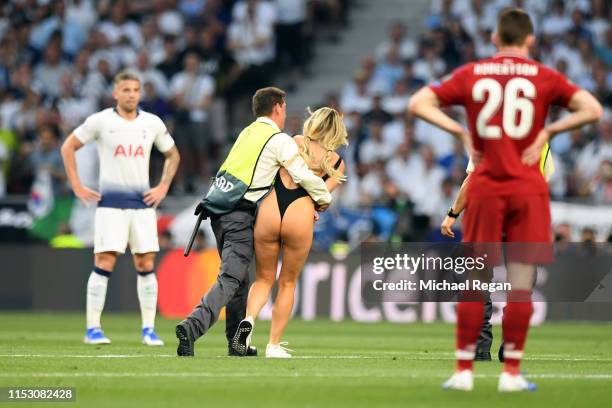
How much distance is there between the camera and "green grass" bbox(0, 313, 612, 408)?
848 centimetres

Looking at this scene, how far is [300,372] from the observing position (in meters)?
10.3

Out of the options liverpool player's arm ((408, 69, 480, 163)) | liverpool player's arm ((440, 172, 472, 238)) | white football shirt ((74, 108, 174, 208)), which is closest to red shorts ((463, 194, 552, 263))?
liverpool player's arm ((408, 69, 480, 163))

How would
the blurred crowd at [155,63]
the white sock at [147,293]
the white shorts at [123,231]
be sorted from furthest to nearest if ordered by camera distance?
1. the blurred crowd at [155,63]
2. the white sock at [147,293]
3. the white shorts at [123,231]

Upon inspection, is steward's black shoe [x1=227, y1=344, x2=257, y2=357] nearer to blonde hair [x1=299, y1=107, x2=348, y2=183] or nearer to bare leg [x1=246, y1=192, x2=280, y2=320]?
bare leg [x1=246, y1=192, x2=280, y2=320]

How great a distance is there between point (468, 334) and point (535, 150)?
1236 mm

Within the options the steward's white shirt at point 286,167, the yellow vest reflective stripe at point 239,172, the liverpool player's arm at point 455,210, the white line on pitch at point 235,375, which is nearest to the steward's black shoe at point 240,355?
the yellow vest reflective stripe at point 239,172

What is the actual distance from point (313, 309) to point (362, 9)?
1068 centimetres

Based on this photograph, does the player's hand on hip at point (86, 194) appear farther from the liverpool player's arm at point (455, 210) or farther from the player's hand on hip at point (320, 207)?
the liverpool player's arm at point (455, 210)

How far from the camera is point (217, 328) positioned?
18.9 m

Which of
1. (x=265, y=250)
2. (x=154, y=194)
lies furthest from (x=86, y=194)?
(x=265, y=250)

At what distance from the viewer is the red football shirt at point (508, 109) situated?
28.9 feet

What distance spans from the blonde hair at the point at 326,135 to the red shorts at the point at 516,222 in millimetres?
3301

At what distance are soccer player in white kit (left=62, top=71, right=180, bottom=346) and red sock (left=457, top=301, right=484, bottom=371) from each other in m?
6.05

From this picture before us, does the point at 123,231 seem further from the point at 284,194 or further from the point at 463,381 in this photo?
the point at 463,381
